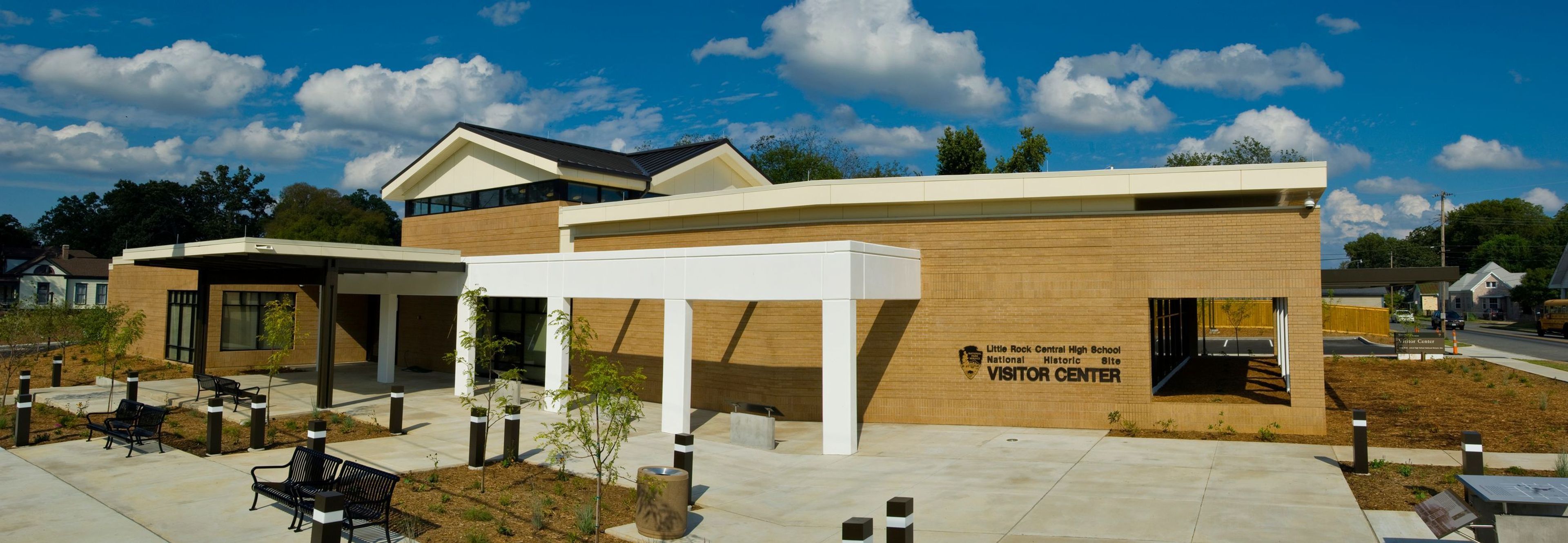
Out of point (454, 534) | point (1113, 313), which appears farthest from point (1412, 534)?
point (454, 534)

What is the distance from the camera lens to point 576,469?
43.5ft

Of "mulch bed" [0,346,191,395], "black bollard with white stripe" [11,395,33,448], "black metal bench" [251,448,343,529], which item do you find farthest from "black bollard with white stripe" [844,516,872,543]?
"mulch bed" [0,346,191,395]

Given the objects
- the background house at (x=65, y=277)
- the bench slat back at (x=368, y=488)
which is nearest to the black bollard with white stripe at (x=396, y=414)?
the bench slat back at (x=368, y=488)

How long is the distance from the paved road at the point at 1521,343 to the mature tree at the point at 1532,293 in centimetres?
1457

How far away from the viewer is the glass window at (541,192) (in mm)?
23688

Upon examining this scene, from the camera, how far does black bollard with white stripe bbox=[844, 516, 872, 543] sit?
6.90m

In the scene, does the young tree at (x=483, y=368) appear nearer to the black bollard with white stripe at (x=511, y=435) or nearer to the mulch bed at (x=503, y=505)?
the black bollard with white stripe at (x=511, y=435)

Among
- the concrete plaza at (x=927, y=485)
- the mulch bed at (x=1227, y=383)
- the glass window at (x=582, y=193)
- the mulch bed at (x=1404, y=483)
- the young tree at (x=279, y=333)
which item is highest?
the glass window at (x=582, y=193)

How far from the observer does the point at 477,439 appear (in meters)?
12.7

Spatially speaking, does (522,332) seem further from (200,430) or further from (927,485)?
(927,485)

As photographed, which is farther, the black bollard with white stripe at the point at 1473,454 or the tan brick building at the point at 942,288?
the tan brick building at the point at 942,288

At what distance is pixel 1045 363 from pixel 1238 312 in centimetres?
2953

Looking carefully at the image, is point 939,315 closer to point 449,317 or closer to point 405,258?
point 405,258

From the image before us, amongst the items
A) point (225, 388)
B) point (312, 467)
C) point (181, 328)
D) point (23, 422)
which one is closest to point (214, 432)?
point (23, 422)
